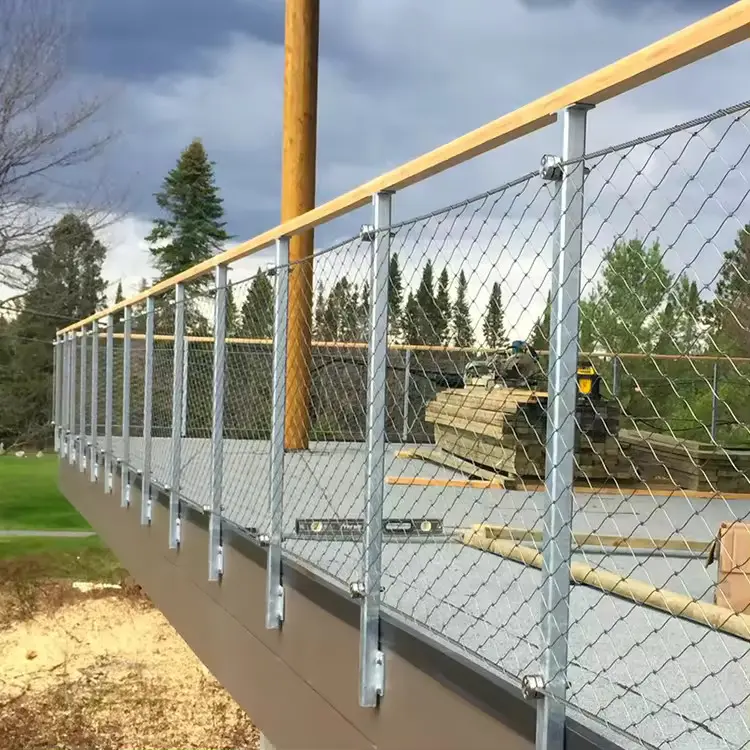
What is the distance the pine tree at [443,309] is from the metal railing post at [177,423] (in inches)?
83.2

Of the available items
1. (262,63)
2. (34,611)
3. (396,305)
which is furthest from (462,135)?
(262,63)

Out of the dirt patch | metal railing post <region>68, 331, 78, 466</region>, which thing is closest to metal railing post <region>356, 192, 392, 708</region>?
metal railing post <region>68, 331, 78, 466</region>

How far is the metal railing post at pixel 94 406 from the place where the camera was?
7328 millimetres

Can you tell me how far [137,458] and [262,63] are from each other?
20.5m

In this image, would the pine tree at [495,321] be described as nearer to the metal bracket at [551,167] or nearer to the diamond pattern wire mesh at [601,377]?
the diamond pattern wire mesh at [601,377]

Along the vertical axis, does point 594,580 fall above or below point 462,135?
below

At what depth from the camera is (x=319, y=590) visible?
2941mm

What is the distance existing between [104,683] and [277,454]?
11008mm

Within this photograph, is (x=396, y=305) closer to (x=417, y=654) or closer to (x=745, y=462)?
(x=417, y=654)

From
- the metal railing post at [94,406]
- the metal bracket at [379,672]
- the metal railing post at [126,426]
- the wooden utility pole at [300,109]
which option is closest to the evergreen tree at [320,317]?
the metal bracket at [379,672]

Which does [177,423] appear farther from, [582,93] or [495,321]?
[582,93]

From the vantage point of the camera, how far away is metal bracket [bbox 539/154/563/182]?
1.77 m

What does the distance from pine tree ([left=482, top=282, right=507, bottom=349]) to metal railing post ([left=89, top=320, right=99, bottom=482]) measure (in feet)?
18.3

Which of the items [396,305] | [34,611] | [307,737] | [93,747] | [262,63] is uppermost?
[262,63]
